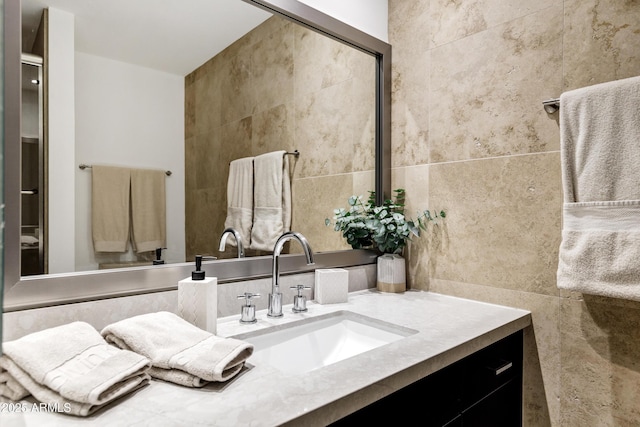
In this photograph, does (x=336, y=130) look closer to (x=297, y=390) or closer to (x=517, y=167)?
(x=517, y=167)

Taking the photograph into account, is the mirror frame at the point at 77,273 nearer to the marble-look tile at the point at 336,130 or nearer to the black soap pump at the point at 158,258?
the black soap pump at the point at 158,258

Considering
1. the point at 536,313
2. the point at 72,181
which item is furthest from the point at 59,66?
the point at 536,313

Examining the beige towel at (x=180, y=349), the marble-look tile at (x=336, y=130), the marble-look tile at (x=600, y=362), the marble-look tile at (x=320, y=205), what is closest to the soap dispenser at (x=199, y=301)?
the beige towel at (x=180, y=349)

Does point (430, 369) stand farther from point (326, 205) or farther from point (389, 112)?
point (389, 112)

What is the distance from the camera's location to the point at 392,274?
5.07ft

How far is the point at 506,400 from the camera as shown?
121 centimetres

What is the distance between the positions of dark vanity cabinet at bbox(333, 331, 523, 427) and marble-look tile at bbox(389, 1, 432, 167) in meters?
0.78

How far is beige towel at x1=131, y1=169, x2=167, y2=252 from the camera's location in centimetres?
104

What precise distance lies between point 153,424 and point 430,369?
0.58 meters

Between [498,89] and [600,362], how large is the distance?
0.91m

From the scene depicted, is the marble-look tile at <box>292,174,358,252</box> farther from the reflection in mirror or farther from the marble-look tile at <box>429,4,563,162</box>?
the marble-look tile at <box>429,4,563,162</box>

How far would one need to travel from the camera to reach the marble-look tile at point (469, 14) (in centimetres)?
129

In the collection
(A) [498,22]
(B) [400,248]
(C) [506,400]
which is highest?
(A) [498,22]

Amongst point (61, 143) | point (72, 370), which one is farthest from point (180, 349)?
point (61, 143)
